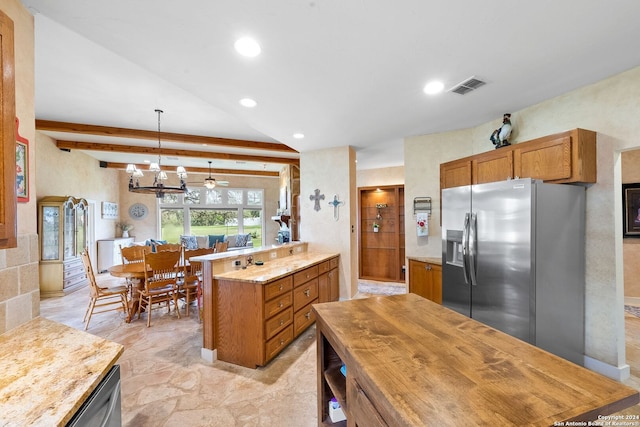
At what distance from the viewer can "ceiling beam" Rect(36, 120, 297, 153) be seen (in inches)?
160

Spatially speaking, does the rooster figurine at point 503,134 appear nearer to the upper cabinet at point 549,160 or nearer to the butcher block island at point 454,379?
the upper cabinet at point 549,160

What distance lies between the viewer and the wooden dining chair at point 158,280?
3.47 meters

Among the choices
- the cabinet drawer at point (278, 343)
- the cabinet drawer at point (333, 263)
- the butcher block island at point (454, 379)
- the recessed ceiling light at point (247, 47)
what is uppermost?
the recessed ceiling light at point (247, 47)

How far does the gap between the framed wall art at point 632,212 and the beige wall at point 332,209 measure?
448 centimetres

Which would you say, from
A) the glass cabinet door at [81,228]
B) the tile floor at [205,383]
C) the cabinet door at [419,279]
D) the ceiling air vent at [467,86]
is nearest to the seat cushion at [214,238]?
the glass cabinet door at [81,228]

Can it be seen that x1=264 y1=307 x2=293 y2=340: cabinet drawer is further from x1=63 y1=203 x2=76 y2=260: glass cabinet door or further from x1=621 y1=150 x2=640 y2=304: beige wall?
x1=621 y1=150 x2=640 y2=304: beige wall

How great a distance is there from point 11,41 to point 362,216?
5642mm

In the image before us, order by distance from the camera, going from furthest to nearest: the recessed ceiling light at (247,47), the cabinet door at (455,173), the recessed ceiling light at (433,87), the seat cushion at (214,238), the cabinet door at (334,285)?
1. the seat cushion at (214,238)
2. the cabinet door at (334,285)
3. the cabinet door at (455,173)
4. the recessed ceiling light at (433,87)
5. the recessed ceiling light at (247,47)

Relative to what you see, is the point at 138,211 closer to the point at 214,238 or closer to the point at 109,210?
the point at 109,210

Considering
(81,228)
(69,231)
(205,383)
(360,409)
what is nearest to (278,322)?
(205,383)

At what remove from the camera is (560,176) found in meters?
2.36

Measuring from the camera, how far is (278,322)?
2676mm

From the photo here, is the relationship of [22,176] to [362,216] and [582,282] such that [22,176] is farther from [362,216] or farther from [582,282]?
[362,216]

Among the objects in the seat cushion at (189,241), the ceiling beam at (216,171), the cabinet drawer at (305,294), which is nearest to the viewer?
the cabinet drawer at (305,294)
